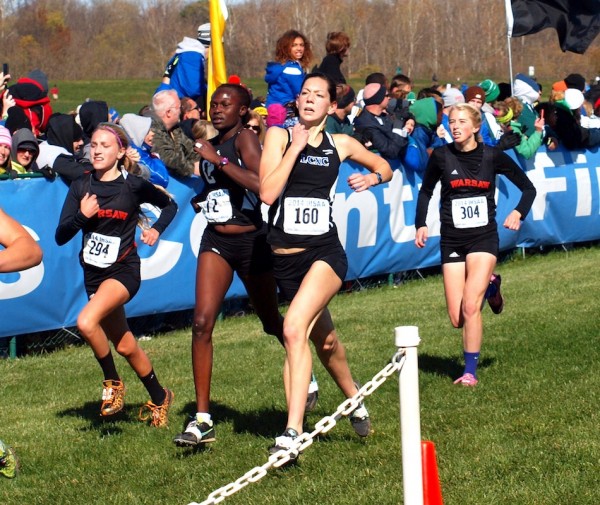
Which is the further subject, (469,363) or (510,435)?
(469,363)

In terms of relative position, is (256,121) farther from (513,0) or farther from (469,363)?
(513,0)

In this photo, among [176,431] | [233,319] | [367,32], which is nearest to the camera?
[176,431]

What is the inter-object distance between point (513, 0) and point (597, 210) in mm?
3345

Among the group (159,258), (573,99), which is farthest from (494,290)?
(573,99)

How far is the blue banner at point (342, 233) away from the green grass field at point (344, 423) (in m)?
0.48

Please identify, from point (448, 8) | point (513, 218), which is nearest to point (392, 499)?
point (513, 218)

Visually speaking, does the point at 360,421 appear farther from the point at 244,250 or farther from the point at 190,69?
the point at 190,69

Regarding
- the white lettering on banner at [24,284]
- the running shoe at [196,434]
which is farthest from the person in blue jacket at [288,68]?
the running shoe at [196,434]

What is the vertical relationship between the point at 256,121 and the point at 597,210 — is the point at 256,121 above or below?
above

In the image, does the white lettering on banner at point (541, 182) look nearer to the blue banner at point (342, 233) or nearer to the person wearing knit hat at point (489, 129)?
the blue banner at point (342, 233)

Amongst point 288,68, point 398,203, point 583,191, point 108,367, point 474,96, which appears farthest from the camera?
point 583,191

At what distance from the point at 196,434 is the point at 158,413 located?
94 cm

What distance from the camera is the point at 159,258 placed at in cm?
1142

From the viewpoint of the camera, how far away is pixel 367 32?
56.6 meters
